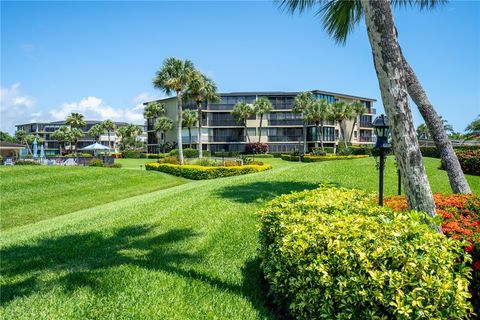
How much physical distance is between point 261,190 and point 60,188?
50.5 feet

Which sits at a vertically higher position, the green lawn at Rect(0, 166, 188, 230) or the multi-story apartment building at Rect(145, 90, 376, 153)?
the multi-story apartment building at Rect(145, 90, 376, 153)

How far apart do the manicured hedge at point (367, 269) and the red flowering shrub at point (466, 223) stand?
0.50 metres

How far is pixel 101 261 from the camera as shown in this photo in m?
6.25

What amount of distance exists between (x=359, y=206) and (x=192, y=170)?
933 inches

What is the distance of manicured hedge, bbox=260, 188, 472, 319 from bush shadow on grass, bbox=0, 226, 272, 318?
2.97 ft

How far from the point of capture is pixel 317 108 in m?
57.0

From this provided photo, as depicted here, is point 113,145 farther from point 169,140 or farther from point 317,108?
point 317,108

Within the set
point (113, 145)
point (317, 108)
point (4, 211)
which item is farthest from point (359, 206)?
point (113, 145)

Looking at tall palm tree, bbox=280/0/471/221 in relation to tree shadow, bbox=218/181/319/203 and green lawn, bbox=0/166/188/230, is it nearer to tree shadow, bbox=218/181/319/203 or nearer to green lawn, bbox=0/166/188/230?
tree shadow, bbox=218/181/319/203

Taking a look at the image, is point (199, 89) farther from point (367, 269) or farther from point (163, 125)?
point (367, 269)

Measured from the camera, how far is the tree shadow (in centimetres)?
1175

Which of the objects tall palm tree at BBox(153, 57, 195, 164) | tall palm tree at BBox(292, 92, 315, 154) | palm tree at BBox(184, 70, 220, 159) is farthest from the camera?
tall palm tree at BBox(292, 92, 315, 154)

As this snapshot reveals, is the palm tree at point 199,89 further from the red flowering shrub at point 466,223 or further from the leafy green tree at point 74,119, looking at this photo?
the leafy green tree at point 74,119

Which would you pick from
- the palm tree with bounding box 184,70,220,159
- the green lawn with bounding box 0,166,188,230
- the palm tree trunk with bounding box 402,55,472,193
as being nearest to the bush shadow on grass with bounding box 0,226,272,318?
the palm tree trunk with bounding box 402,55,472,193
